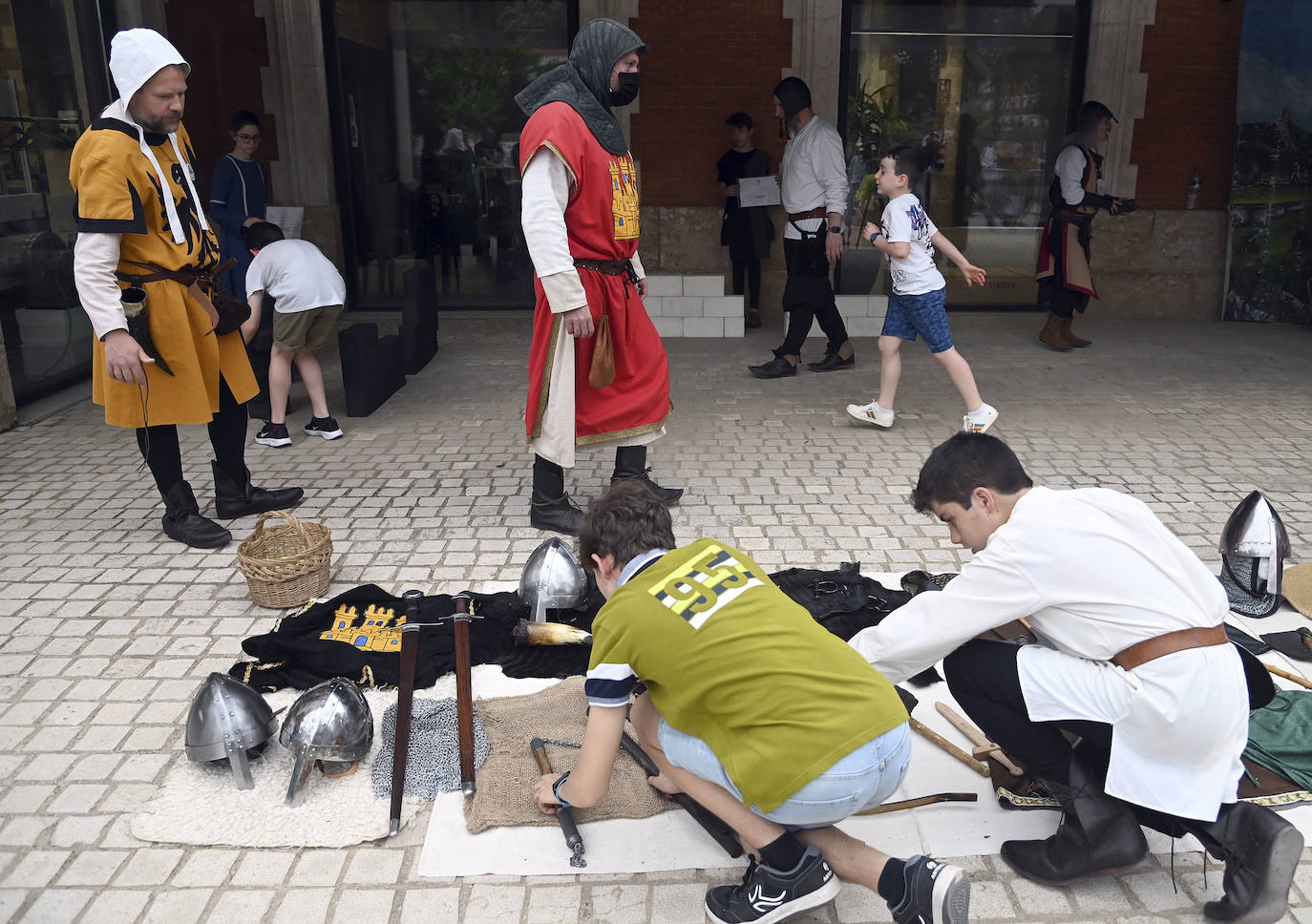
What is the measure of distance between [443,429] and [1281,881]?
4.87 metres

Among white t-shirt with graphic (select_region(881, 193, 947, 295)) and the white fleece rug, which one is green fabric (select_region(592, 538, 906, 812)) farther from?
white t-shirt with graphic (select_region(881, 193, 947, 295))

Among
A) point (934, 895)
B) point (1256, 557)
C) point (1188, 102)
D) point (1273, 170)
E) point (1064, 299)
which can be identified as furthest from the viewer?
point (1188, 102)

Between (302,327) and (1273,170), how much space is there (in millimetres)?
7993

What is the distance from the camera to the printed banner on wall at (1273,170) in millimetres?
8773

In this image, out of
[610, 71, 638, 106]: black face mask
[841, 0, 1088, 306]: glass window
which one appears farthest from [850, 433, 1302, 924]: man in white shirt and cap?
[841, 0, 1088, 306]: glass window

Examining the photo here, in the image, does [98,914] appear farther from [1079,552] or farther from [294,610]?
[1079,552]

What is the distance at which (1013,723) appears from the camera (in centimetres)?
245

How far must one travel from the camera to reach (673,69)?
29.7 feet

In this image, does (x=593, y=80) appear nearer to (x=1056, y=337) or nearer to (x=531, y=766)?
(x=531, y=766)

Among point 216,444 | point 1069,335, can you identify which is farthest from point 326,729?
point 1069,335

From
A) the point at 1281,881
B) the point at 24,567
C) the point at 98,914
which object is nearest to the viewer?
the point at 1281,881

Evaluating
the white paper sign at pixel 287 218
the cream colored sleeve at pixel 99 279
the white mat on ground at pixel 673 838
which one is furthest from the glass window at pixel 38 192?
the white mat on ground at pixel 673 838

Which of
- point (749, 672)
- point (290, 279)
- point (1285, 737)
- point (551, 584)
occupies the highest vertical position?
point (290, 279)

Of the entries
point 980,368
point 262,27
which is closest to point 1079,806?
point 980,368
